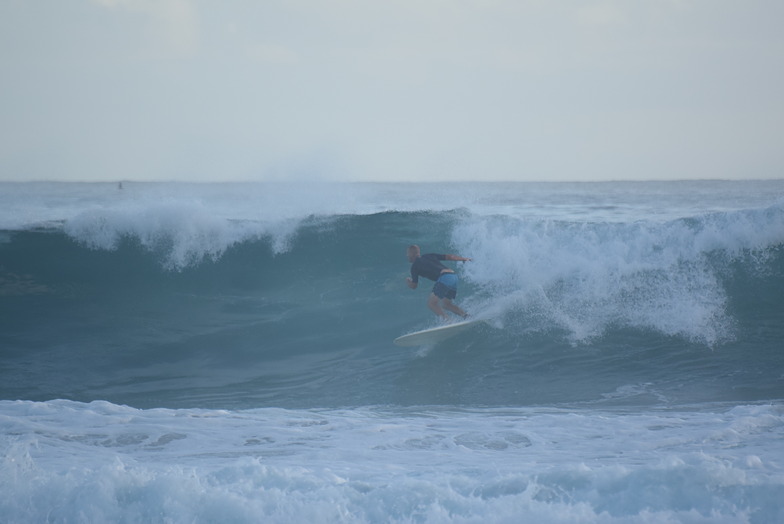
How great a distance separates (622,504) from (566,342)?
5.62 meters

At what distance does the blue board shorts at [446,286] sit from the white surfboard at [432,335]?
419 mm

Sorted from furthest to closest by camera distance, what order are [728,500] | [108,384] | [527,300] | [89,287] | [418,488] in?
[89,287] < [527,300] < [108,384] < [418,488] < [728,500]

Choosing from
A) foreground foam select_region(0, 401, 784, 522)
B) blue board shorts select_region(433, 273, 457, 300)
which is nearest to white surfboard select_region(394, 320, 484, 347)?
blue board shorts select_region(433, 273, 457, 300)

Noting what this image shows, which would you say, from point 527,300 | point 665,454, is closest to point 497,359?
point 527,300

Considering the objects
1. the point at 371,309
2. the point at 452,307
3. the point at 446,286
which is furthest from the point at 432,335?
the point at 371,309

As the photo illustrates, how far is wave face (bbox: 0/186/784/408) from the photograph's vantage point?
8.21 meters

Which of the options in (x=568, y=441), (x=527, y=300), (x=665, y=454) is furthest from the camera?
(x=527, y=300)

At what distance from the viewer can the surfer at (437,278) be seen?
368 inches

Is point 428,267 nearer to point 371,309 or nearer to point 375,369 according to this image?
point 375,369

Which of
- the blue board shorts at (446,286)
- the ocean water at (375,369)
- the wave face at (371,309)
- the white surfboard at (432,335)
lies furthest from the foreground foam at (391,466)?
the blue board shorts at (446,286)

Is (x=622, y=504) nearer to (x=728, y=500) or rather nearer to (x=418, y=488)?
(x=728, y=500)

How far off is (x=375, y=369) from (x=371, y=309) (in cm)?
278

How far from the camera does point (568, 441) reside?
557 cm

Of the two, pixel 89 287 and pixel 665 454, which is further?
pixel 89 287
